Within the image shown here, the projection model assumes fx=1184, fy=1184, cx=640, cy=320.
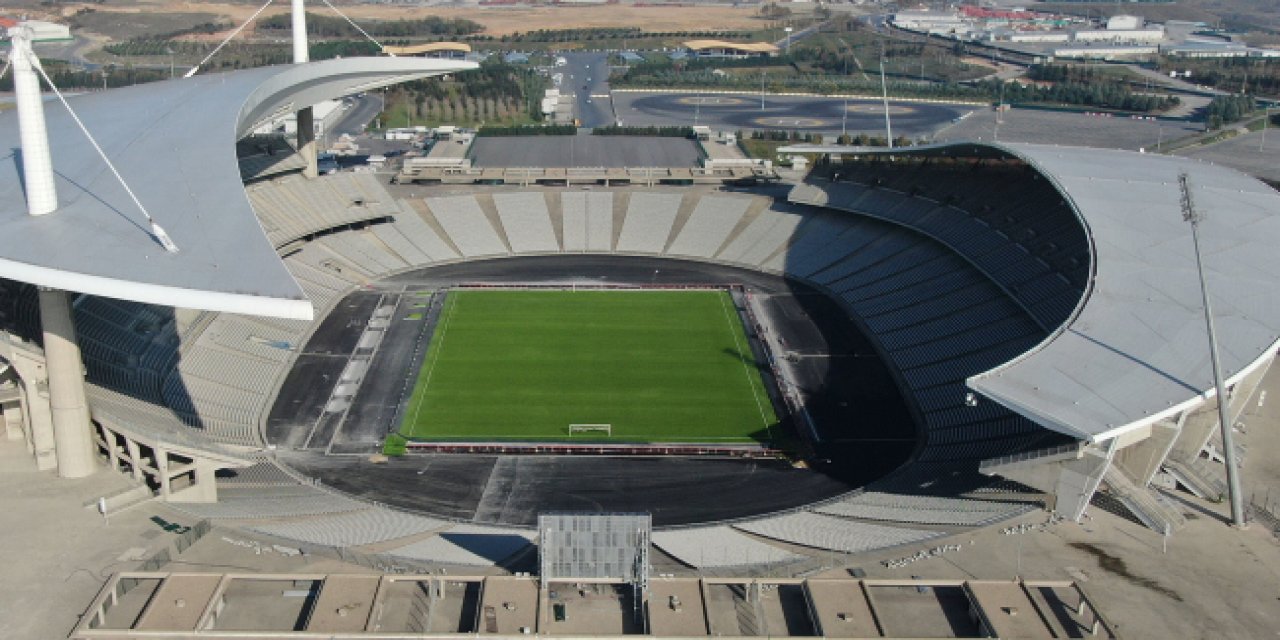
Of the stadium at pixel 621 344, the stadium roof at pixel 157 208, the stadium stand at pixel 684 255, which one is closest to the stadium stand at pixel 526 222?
the stadium stand at pixel 684 255

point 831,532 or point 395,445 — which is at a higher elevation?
point 831,532

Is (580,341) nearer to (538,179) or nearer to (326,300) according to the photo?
(326,300)

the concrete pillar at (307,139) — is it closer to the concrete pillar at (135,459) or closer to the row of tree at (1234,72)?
the concrete pillar at (135,459)

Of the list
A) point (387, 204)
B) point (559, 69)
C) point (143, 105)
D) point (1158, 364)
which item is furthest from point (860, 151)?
point (559, 69)

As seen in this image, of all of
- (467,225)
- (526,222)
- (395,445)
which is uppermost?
(526,222)

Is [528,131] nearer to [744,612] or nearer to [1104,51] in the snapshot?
[744,612]

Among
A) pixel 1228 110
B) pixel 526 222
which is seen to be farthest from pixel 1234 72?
pixel 526 222

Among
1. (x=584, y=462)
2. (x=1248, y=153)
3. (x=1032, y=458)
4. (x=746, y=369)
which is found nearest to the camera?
(x=1032, y=458)

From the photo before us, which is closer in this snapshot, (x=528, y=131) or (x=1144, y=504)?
(x=1144, y=504)
